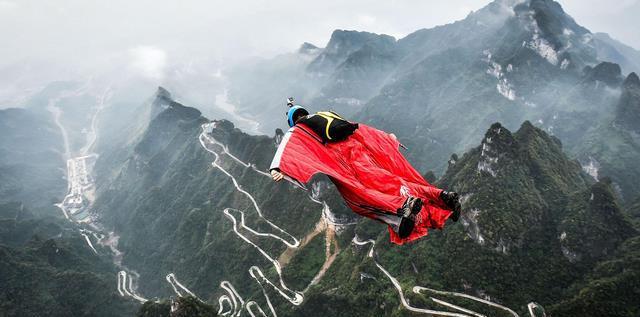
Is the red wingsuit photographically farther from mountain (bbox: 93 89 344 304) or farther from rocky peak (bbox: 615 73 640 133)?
rocky peak (bbox: 615 73 640 133)

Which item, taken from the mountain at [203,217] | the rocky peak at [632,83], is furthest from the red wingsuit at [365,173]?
the rocky peak at [632,83]

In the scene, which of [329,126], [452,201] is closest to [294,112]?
[329,126]

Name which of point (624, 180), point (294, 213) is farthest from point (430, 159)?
point (294, 213)

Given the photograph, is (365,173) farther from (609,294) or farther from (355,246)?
(355,246)

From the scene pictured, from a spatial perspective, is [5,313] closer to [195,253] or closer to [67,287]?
[67,287]

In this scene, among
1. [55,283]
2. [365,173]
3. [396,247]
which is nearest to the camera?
[365,173]

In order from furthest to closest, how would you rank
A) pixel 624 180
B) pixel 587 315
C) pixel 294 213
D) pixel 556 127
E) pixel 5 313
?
pixel 556 127
pixel 624 180
pixel 294 213
pixel 5 313
pixel 587 315
